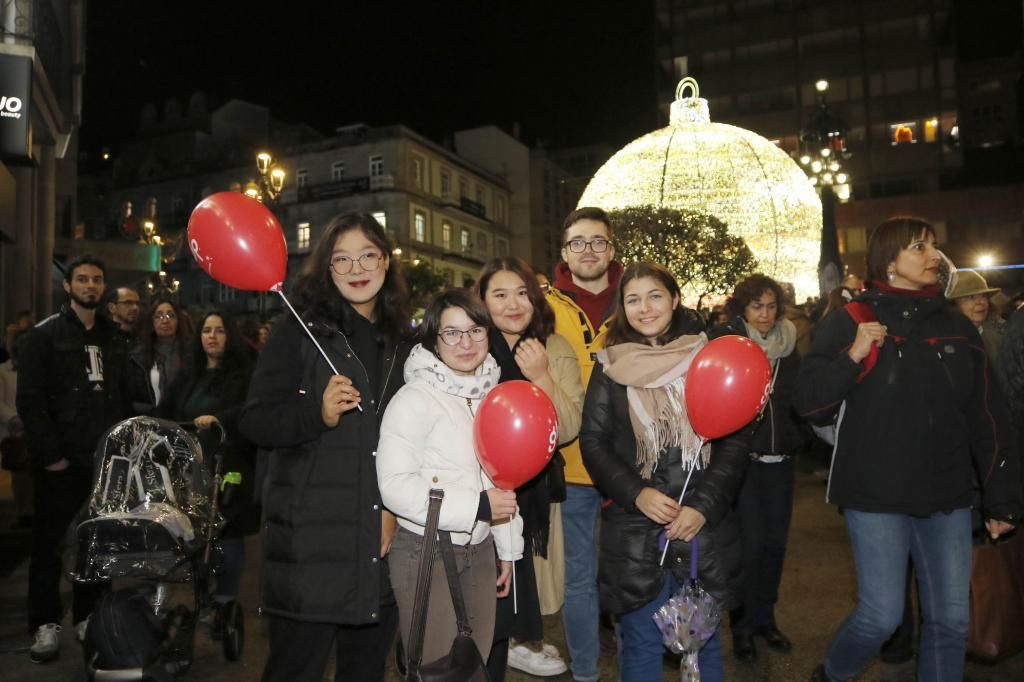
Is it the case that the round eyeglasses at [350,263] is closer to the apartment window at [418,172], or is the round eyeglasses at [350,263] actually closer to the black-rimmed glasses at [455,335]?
the black-rimmed glasses at [455,335]

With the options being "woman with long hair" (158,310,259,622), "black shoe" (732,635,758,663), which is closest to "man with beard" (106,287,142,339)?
"woman with long hair" (158,310,259,622)

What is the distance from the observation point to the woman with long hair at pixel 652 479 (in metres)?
3.12

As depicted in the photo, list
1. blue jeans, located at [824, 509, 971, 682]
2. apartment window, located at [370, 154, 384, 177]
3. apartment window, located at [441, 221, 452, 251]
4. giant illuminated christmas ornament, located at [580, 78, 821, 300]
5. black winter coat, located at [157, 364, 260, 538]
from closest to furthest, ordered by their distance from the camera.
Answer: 1. blue jeans, located at [824, 509, 971, 682]
2. black winter coat, located at [157, 364, 260, 538]
3. giant illuminated christmas ornament, located at [580, 78, 821, 300]
4. apartment window, located at [370, 154, 384, 177]
5. apartment window, located at [441, 221, 452, 251]

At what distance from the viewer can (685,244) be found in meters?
16.6

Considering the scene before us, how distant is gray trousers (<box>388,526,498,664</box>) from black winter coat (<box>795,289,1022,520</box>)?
1.66 meters

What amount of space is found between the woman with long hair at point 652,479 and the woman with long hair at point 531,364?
306 mm

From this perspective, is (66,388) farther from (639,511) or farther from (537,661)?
(639,511)

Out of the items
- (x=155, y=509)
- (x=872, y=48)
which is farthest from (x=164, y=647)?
(x=872, y=48)

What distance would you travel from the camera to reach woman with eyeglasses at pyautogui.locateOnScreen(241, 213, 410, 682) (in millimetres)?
2689

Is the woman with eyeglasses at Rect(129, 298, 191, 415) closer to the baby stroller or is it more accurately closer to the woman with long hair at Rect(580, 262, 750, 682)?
the baby stroller

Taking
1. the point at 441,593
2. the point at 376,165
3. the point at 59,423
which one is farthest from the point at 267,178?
the point at 376,165

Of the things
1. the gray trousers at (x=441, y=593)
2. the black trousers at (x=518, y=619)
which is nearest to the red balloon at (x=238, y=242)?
the gray trousers at (x=441, y=593)

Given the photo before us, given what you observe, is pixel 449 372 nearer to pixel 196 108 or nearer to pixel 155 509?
pixel 155 509

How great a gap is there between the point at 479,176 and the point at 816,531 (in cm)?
4644
